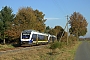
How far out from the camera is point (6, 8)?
218 ft

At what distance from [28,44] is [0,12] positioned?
2729 centimetres

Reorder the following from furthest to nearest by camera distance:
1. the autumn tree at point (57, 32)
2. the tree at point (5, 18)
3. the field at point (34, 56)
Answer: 1. the autumn tree at point (57, 32)
2. the tree at point (5, 18)
3. the field at point (34, 56)

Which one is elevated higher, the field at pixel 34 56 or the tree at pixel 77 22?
the tree at pixel 77 22

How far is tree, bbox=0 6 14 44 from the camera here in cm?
6357

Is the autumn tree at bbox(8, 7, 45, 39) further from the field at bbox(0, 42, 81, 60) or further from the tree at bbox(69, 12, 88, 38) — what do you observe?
the field at bbox(0, 42, 81, 60)

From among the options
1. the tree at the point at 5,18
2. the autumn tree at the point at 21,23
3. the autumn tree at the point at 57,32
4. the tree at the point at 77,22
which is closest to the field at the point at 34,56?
the autumn tree at the point at 21,23

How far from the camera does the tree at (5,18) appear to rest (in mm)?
63572

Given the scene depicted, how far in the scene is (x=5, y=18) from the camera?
65250 millimetres

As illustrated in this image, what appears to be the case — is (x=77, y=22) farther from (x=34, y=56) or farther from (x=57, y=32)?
(x=34, y=56)

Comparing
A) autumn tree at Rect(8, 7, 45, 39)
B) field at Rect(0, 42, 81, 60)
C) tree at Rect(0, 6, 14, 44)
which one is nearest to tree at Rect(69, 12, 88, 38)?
autumn tree at Rect(8, 7, 45, 39)

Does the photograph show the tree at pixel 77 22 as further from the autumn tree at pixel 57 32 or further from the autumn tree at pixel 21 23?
the autumn tree at pixel 57 32

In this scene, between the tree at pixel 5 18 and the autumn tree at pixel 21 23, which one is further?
the tree at pixel 5 18

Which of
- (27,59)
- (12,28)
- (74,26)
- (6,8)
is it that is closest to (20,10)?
(6,8)

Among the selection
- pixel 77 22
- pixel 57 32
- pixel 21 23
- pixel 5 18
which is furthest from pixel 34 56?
pixel 57 32
